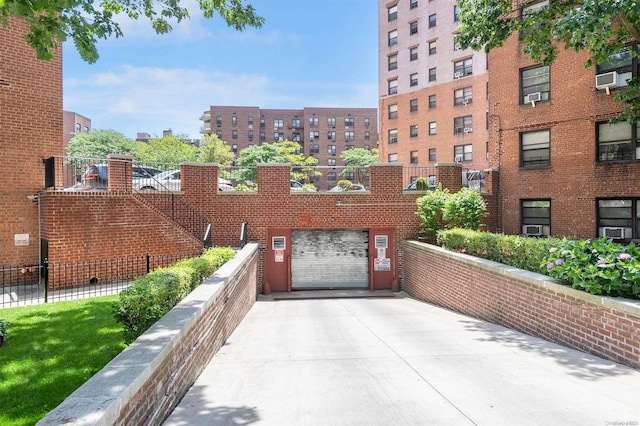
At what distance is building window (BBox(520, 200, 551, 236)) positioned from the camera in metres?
17.0

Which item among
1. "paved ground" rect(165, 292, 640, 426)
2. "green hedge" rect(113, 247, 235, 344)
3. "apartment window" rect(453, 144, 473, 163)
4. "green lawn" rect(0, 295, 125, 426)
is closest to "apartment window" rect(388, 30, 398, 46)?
"apartment window" rect(453, 144, 473, 163)

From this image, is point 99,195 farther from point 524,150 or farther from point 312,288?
point 524,150

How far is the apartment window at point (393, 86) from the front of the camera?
41.5 m

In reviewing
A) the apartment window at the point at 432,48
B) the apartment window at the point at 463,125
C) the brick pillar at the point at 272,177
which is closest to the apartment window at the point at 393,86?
the apartment window at the point at 432,48

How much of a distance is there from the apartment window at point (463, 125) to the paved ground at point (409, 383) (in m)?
31.2

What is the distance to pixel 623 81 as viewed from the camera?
14609 millimetres

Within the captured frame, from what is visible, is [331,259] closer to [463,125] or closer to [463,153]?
[463,153]

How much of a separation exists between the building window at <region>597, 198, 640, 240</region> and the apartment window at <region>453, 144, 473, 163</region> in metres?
20.4

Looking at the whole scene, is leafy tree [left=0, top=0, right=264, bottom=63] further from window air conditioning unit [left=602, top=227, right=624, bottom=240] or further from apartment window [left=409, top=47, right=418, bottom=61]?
apartment window [left=409, top=47, right=418, bottom=61]

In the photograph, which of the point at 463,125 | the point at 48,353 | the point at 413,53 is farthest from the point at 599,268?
the point at 413,53

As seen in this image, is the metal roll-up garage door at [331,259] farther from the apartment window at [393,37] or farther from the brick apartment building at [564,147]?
the apartment window at [393,37]

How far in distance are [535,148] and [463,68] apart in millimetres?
21740

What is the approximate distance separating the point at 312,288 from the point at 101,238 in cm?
842

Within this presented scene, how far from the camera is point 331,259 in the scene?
17.0m
